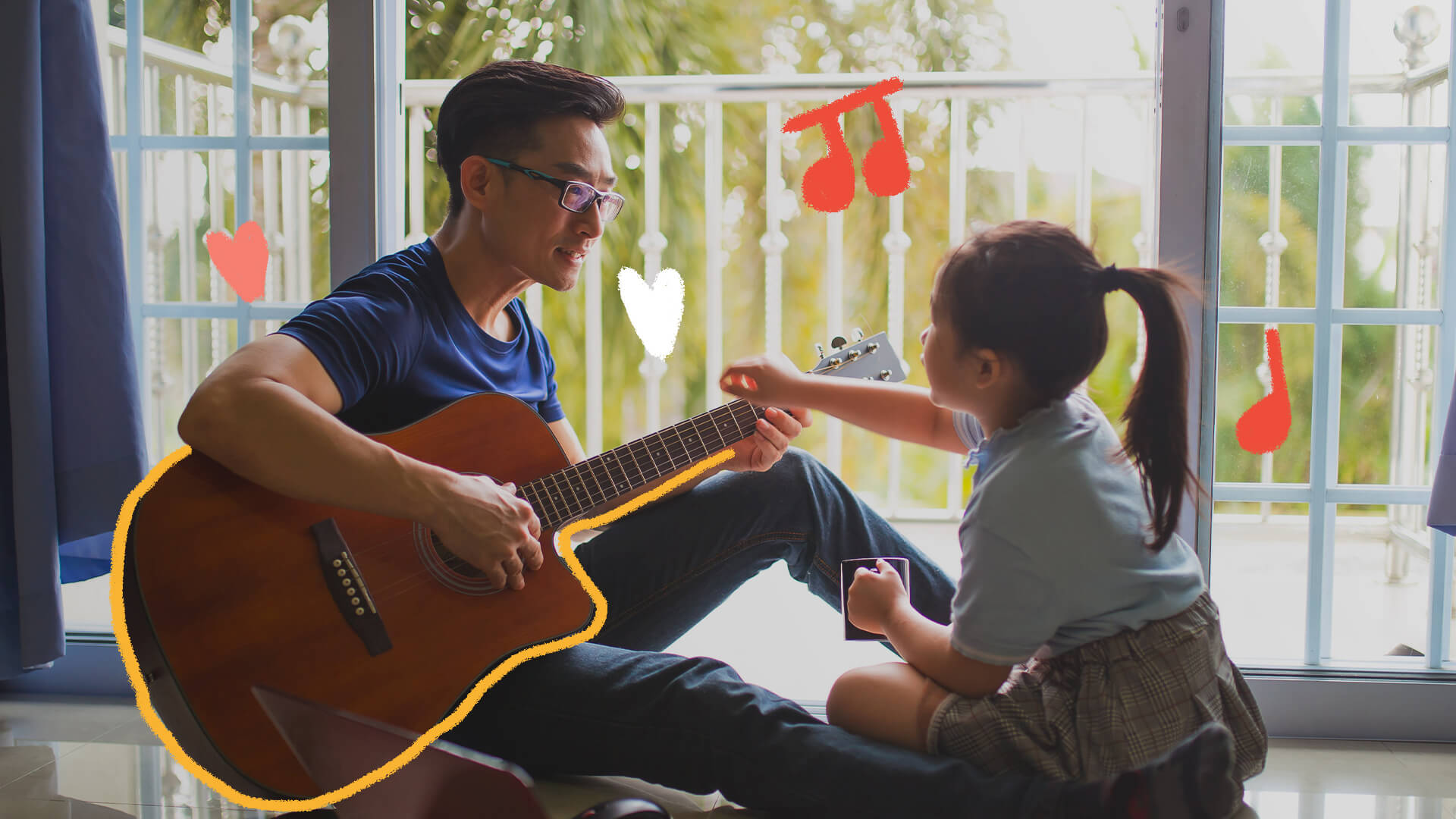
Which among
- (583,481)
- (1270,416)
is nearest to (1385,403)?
(1270,416)

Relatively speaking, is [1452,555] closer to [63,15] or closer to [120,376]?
[120,376]

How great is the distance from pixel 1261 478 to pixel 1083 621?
2.86 ft

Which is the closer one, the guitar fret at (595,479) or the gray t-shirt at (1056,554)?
the gray t-shirt at (1056,554)

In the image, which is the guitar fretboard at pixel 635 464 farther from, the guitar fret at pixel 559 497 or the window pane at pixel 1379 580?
the window pane at pixel 1379 580

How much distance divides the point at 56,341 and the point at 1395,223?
227cm

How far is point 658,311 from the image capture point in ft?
7.21

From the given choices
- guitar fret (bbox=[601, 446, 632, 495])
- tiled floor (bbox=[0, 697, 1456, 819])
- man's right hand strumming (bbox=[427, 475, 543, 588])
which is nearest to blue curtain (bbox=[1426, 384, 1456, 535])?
tiled floor (bbox=[0, 697, 1456, 819])

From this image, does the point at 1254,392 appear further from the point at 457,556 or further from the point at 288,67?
the point at 288,67

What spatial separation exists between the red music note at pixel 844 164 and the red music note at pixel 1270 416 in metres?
0.83

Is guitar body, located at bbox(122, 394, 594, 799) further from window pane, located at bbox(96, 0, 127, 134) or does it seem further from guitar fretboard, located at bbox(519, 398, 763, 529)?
window pane, located at bbox(96, 0, 127, 134)

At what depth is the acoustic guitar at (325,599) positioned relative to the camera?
37.1 inches

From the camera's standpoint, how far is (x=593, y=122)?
50.3 inches

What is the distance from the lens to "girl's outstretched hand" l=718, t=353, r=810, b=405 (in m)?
1.14

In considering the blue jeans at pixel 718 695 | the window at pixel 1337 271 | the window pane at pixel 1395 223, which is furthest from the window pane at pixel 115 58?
the window pane at pixel 1395 223
